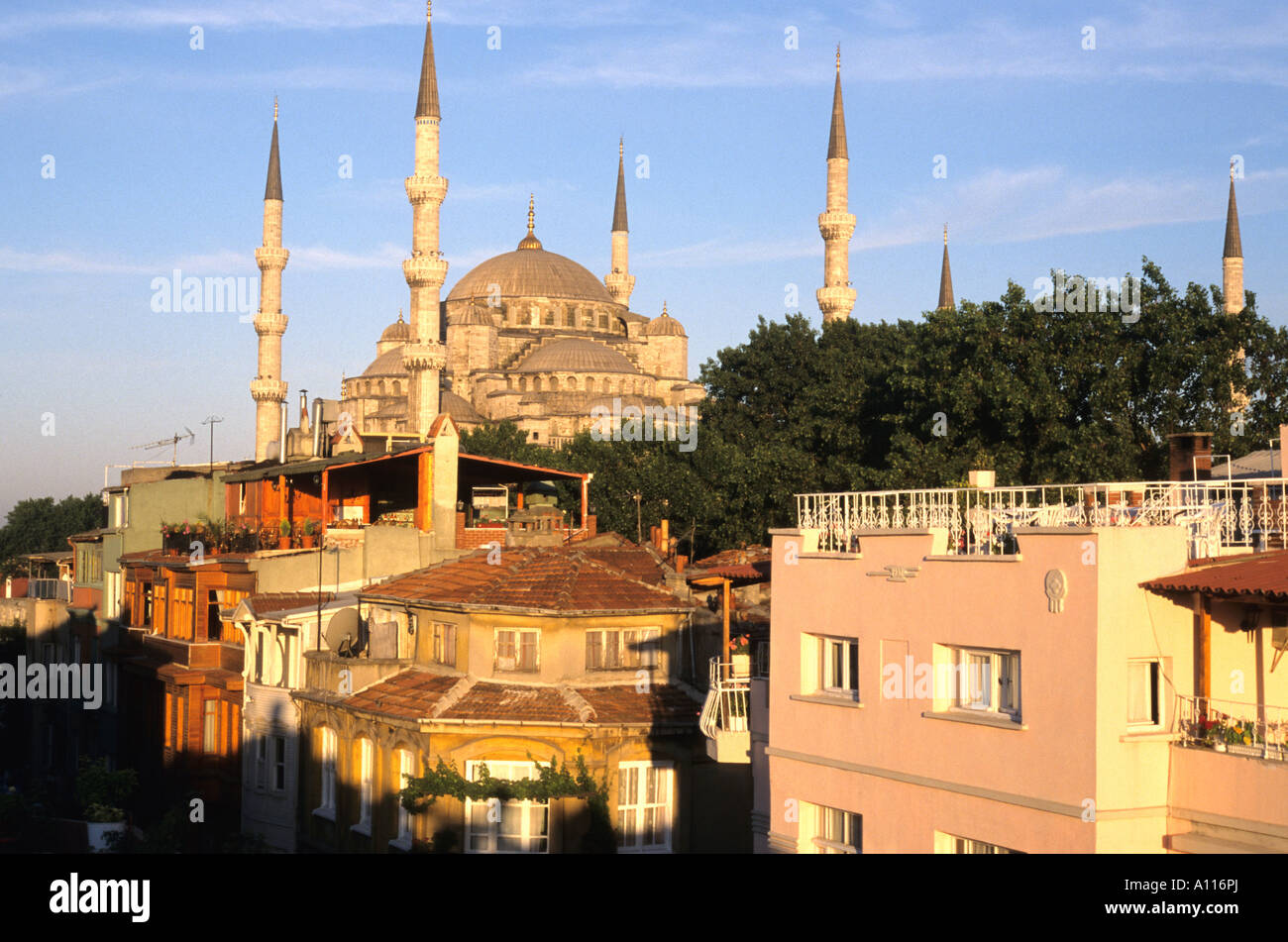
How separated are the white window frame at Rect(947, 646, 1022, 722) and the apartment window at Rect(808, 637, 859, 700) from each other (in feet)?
5.44

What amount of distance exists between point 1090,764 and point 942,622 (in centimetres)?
218

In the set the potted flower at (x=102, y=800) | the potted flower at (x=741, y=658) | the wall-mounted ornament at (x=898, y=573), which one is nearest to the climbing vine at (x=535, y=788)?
the potted flower at (x=741, y=658)

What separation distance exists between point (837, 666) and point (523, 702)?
21.4 ft

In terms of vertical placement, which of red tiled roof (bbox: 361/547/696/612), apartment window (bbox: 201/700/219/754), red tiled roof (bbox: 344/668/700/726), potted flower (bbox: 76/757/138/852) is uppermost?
red tiled roof (bbox: 361/547/696/612)

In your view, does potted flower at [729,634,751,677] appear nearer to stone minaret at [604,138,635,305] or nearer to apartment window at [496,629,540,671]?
apartment window at [496,629,540,671]

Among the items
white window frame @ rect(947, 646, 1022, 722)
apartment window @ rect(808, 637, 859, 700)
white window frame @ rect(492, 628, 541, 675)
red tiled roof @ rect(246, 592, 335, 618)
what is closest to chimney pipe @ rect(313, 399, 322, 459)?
red tiled roof @ rect(246, 592, 335, 618)

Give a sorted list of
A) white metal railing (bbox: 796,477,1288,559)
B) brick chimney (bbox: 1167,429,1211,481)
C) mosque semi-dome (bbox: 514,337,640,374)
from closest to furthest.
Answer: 1. white metal railing (bbox: 796,477,1288,559)
2. brick chimney (bbox: 1167,429,1211,481)
3. mosque semi-dome (bbox: 514,337,640,374)

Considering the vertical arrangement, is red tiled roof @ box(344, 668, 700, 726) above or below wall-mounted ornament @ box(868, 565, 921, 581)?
below

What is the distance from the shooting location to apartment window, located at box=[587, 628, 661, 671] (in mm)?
22281

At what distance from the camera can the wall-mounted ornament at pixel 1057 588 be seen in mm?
12539

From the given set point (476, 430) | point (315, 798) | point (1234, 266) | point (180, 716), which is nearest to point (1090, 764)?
point (315, 798)

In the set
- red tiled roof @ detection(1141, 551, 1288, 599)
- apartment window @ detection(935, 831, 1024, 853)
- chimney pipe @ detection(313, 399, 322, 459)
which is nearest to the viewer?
red tiled roof @ detection(1141, 551, 1288, 599)

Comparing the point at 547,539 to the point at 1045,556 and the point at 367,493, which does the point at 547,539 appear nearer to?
the point at 367,493
